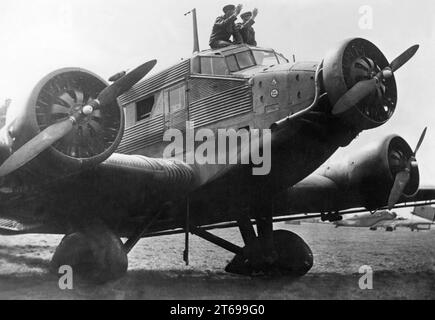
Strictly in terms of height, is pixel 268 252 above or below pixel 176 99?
below

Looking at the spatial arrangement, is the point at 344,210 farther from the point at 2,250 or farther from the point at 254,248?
the point at 2,250

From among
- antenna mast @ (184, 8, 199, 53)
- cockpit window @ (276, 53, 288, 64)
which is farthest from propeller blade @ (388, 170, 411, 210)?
antenna mast @ (184, 8, 199, 53)

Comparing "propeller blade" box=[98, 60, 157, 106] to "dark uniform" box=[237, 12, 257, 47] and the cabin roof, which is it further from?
"dark uniform" box=[237, 12, 257, 47]

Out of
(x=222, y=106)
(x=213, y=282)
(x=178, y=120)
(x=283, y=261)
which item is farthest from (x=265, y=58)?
(x=213, y=282)

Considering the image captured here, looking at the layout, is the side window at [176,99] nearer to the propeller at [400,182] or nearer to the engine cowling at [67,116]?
the engine cowling at [67,116]

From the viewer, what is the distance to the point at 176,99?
891 cm

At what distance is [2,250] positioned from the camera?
13.5 meters

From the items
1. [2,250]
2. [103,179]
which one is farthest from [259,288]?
[2,250]

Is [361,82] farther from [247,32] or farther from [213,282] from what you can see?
[213,282]

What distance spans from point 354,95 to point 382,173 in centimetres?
315

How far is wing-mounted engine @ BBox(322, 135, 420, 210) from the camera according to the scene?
29.9ft

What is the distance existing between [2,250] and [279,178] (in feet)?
29.3

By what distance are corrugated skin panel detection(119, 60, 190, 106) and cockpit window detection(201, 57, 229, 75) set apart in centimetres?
32

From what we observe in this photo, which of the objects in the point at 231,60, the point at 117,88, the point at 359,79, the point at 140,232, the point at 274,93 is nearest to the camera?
the point at 117,88
